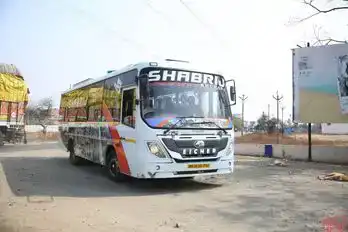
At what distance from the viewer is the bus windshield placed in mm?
9680

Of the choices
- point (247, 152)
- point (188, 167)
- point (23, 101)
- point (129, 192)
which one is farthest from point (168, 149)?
point (23, 101)

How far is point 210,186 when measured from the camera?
10953mm

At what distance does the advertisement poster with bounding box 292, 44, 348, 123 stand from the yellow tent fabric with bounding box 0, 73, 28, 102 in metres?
16.0

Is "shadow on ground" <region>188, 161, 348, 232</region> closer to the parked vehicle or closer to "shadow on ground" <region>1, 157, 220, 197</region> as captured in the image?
"shadow on ground" <region>1, 157, 220, 197</region>

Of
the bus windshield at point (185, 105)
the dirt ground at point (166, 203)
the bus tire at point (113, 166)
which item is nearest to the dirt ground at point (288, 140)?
the dirt ground at point (166, 203)

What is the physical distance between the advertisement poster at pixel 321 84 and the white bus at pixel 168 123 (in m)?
9.80

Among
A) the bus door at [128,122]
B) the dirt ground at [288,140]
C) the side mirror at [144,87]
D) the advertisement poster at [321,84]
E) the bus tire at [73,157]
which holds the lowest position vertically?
the bus tire at [73,157]

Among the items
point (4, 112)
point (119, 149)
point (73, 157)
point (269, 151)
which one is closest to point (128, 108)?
point (119, 149)

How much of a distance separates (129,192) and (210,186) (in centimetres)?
226

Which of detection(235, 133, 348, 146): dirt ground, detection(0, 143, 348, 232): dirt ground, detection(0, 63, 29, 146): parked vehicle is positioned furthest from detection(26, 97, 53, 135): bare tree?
detection(0, 143, 348, 232): dirt ground

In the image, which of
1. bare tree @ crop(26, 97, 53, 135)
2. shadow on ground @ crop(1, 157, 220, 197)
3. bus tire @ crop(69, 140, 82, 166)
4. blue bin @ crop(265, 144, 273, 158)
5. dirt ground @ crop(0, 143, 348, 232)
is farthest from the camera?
bare tree @ crop(26, 97, 53, 135)

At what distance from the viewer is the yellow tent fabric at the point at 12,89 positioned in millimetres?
23906

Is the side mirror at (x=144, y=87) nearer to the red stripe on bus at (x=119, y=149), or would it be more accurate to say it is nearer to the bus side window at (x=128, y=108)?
the bus side window at (x=128, y=108)

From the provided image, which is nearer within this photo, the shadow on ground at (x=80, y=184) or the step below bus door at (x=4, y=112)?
the shadow on ground at (x=80, y=184)
